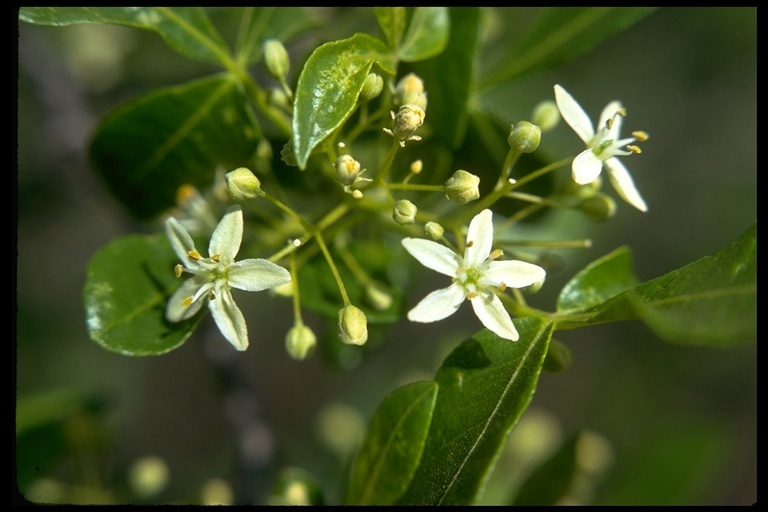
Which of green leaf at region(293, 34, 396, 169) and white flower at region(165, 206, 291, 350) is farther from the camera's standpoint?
white flower at region(165, 206, 291, 350)

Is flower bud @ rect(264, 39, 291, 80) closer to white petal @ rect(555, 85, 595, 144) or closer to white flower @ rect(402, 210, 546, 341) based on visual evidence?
white flower @ rect(402, 210, 546, 341)

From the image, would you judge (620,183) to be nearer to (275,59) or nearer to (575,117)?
(575,117)

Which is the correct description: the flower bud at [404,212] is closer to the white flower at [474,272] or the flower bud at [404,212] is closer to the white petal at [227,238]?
the white flower at [474,272]

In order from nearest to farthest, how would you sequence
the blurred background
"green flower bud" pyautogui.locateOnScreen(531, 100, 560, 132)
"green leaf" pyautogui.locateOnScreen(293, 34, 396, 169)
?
"green leaf" pyautogui.locateOnScreen(293, 34, 396, 169) < "green flower bud" pyautogui.locateOnScreen(531, 100, 560, 132) < the blurred background

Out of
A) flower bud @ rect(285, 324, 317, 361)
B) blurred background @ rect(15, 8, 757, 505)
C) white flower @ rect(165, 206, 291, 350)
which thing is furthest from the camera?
blurred background @ rect(15, 8, 757, 505)

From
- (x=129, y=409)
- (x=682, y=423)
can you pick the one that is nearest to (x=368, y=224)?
(x=682, y=423)

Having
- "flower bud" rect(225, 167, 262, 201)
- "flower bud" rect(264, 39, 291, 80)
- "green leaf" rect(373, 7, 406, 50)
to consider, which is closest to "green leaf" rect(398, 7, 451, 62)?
"green leaf" rect(373, 7, 406, 50)

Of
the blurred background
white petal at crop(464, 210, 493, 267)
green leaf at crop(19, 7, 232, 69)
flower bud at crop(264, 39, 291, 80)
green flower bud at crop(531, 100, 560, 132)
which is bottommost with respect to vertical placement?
the blurred background
